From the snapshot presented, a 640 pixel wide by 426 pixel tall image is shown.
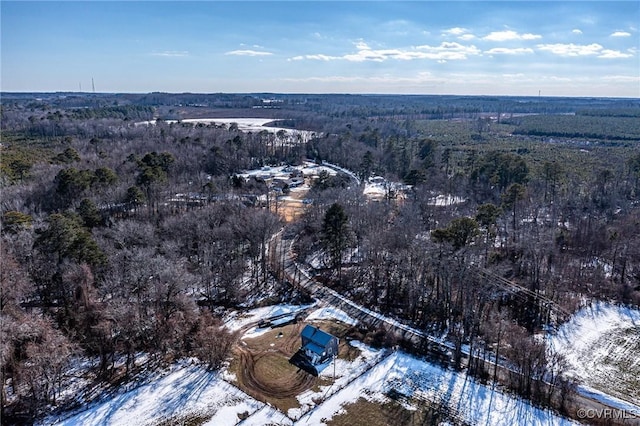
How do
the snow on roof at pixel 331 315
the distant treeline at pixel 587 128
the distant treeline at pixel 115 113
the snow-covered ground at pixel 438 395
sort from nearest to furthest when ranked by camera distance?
1. the snow-covered ground at pixel 438 395
2. the snow on roof at pixel 331 315
3. the distant treeline at pixel 587 128
4. the distant treeline at pixel 115 113

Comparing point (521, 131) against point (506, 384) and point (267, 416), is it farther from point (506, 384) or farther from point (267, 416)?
point (267, 416)

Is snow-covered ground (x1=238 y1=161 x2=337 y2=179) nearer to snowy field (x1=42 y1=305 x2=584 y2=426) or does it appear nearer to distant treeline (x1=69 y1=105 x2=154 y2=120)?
snowy field (x1=42 y1=305 x2=584 y2=426)

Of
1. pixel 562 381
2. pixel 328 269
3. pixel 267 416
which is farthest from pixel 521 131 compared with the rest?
pixel 267 416

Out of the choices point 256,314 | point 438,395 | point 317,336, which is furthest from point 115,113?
point 438,395

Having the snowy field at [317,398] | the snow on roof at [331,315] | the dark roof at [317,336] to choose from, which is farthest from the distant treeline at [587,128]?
the dark roof at [317,336]

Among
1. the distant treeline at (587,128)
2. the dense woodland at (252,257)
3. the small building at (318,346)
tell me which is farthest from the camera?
the distant treeline at (587,128)

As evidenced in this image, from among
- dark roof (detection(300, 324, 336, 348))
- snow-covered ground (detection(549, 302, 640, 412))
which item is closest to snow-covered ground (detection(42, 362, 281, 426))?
dark roof (detection(300, 324, 336, 348))

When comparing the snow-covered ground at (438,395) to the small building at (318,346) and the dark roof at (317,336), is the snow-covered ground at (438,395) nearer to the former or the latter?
the small building at (318,346)

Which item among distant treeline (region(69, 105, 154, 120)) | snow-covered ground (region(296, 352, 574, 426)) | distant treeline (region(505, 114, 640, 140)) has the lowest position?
snow-covered ground (region(296, 352, 574, 426))

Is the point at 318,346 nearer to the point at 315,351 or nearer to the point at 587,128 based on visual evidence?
the point at 315,351
